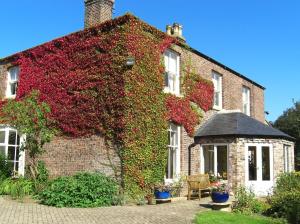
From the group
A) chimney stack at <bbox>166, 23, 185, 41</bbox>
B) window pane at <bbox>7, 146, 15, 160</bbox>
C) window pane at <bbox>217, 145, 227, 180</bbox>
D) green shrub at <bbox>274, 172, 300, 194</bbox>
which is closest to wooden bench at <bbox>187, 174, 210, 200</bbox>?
window pane at <bbox>217, 145, 227, 180</bbox>

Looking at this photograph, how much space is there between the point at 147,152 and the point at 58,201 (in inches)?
170

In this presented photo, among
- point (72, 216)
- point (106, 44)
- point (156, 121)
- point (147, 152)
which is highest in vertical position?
point (106, 44)

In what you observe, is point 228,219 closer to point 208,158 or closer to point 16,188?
point 208,158

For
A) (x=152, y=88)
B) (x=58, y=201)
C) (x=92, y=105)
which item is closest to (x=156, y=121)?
(x=152, y=88)

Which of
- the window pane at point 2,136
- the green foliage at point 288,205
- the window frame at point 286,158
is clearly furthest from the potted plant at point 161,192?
the window pane at point 2,136

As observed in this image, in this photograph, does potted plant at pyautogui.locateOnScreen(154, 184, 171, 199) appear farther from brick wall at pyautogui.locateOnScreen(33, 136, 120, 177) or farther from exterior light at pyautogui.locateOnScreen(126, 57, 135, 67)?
exterior light at pyautogui.locateOnScreen(126, 57, 135, 67)

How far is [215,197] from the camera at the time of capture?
1420cm

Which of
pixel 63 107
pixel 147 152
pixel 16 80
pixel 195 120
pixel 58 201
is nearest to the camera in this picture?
pixel 58 201

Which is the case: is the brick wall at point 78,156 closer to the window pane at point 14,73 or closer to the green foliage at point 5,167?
the green foliage at point 5,167

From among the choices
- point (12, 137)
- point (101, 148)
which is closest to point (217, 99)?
point (101, 148)

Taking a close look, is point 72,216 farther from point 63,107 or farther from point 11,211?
point 63,107

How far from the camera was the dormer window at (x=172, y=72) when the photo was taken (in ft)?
62.7

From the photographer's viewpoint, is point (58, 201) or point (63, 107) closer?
point (58, 201)

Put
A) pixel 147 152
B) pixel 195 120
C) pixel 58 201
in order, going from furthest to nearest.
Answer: pixel 195 120 → pixel 147 152 → pixel 58 201
